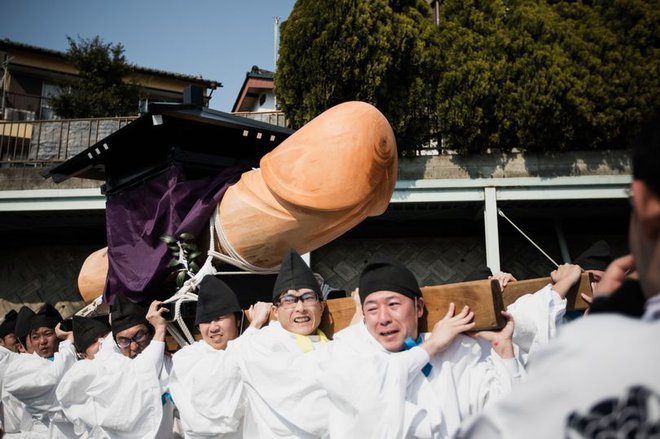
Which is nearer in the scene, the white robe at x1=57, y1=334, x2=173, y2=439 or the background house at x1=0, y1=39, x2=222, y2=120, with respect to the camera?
the white robe at x1=57, y1=334, x2=173, y2=439

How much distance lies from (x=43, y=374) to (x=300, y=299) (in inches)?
149

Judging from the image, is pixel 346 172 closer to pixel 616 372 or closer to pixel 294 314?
pixel 294 314

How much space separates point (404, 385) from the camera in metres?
2.27

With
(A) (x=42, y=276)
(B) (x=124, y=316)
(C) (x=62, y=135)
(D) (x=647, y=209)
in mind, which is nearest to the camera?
(D) (x=647, y=209)

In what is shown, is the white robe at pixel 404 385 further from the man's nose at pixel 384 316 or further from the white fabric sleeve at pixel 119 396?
the white fabric sleeve at pixel 119 396

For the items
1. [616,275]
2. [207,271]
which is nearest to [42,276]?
[207,271]

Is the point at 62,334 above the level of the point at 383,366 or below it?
below

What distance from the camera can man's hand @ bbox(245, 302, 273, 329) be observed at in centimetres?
347

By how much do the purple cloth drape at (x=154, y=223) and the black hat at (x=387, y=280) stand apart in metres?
1.97

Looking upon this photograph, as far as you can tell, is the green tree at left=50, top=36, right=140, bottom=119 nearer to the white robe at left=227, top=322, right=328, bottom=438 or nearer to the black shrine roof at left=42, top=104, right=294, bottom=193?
the black shrine roof at left=42, top=104, right=294, bottom=193

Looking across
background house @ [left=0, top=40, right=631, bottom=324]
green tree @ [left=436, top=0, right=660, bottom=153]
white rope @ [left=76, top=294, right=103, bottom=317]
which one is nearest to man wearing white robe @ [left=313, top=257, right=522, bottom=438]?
white rope @ [left=76, top=294, right=103, bottom=317]

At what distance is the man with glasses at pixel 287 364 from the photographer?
9.61ft

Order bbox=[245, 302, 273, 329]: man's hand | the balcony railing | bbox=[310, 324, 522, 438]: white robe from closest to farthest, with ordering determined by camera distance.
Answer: bbox=[310, 324, 522, 438]: white robe < bbox=[245, 302, 273, 329]: man's hand < the balcony railing

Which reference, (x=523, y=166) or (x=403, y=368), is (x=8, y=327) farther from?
(x=523, y=166)
